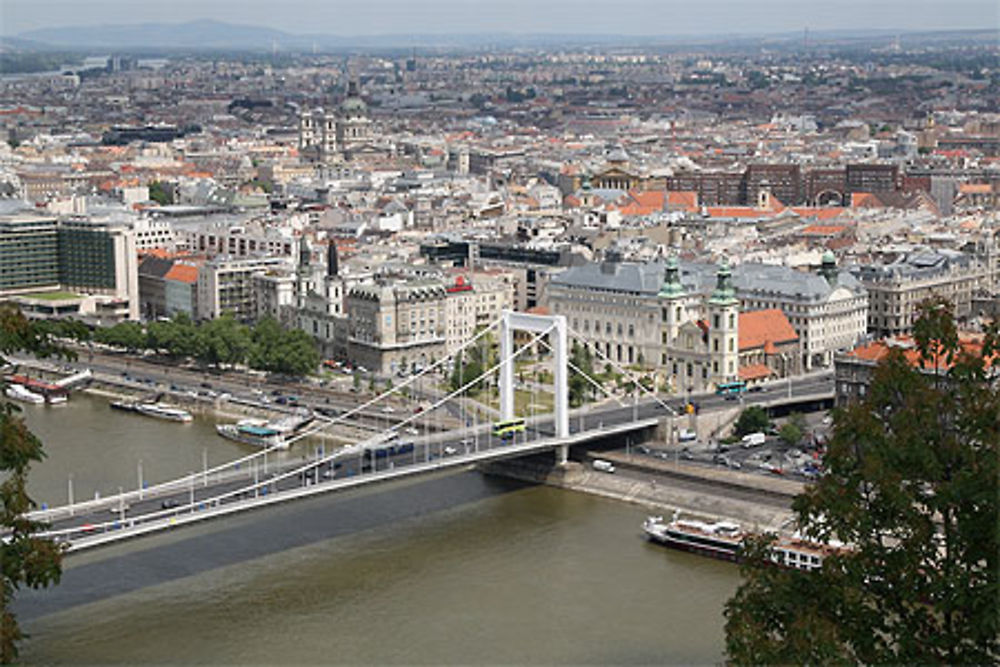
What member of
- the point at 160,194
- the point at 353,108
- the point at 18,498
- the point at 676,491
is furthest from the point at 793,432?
the point at 353,108

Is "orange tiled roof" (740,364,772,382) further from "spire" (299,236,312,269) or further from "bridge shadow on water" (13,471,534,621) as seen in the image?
"spire" (299,236,312,269)

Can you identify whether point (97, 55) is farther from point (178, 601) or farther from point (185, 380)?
point (178, 601)

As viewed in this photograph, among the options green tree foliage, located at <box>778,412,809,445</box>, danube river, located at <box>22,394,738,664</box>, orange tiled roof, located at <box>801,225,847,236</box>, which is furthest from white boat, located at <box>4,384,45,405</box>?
orange tiled roof, located at <box>801,225,847,236</box>

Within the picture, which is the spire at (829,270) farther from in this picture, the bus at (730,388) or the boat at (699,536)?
the boat at (699,536)

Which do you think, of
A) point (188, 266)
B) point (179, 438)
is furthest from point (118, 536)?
point (188, 266)

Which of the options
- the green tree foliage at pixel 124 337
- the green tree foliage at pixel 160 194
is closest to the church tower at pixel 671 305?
the green tree foliage at pixel 124 337

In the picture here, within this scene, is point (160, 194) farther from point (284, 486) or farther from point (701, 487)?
point (284, 486)

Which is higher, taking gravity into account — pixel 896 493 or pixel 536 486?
pixel 896 493
